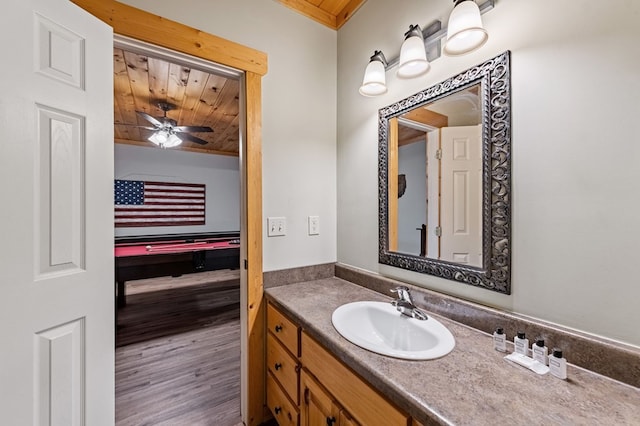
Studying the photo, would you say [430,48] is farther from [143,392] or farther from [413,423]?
[143,392]

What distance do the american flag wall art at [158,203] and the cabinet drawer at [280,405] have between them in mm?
4563

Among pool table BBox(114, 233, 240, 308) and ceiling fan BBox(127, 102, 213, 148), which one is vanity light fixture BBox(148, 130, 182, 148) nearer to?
ceiling fan BBox(127, 102, 213, 148)

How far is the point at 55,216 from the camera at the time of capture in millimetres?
1004

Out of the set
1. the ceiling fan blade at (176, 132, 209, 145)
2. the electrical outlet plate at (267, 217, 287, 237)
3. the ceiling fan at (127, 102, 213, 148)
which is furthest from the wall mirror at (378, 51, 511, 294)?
the ceiling fan blade at (176, 132, 209, 145)

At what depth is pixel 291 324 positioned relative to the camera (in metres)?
1.29

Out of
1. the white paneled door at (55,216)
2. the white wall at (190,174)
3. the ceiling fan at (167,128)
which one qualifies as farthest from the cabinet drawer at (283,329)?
the white wall at (190,174)

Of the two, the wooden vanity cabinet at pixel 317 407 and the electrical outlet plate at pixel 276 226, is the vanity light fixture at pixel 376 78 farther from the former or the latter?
the wooden vanity cabinet at pixel 317 407

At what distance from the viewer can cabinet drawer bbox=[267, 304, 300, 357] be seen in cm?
126

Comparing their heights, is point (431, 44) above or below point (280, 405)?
above

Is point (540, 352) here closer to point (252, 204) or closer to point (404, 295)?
point (404, 295)

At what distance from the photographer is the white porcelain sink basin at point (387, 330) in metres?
0.95

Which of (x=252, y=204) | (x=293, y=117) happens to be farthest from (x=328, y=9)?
(x=252, y=204)

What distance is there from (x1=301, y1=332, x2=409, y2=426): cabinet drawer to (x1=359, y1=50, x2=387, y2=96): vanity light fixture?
128 cm

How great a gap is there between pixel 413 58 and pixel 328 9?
40.7 inches
